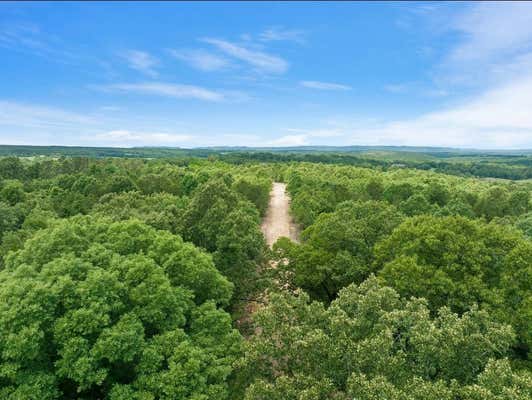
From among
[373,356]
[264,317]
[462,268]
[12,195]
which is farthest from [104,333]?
[12,195]

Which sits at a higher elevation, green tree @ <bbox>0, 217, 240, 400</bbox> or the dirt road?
green tree @ <bbox>0, 217, 240, 400</bbox>

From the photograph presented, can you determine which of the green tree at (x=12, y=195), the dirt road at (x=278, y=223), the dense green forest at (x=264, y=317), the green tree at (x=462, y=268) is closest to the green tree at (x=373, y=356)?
the dense green forest at (x=264, y=317)

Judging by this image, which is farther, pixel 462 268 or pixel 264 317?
pixel 462 268

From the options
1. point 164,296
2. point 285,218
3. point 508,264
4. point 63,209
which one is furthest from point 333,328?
point 285,218

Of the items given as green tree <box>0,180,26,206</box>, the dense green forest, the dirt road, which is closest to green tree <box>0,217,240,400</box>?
the dense green forest

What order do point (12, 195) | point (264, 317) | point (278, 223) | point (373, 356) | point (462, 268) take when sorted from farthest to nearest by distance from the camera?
point (278, 223) → point (12, 195) → point (462, 268) → point (264, 317) → point (373, 356)

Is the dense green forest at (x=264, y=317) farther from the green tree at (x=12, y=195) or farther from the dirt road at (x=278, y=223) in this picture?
the green tree at (x=12, y=195)

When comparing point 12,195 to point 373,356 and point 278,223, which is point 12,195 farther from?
point 373,356

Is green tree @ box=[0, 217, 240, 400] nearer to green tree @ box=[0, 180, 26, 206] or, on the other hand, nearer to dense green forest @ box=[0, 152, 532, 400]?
dense green forest @ box=[0, 152, 532, 400]
